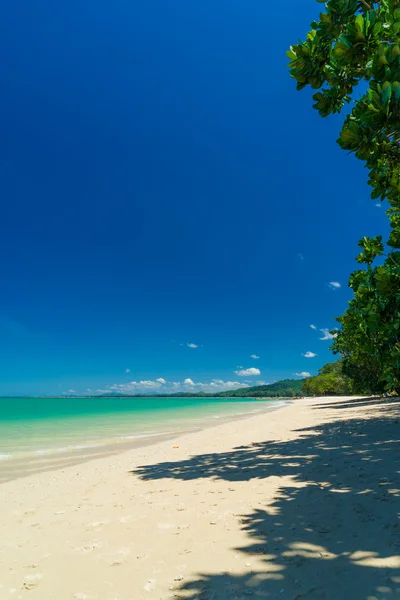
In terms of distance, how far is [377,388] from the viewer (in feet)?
110

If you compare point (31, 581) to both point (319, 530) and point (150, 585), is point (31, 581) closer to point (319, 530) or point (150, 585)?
point (150, 585)

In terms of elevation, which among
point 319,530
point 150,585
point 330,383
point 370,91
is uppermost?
point 370,91

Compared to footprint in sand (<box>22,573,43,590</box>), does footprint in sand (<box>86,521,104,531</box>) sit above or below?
below

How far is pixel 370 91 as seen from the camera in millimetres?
4113

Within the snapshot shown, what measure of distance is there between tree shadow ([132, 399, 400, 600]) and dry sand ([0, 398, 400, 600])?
2 cm

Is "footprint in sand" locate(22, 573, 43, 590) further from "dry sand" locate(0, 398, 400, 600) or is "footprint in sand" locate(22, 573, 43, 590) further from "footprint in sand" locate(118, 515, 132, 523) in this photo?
"footprint in sand" locate(118, 515, 132, 523)

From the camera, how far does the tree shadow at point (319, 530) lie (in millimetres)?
3293

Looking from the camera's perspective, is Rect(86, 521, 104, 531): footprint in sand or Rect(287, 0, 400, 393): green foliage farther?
Rect(86, 521, 104, 531): footprint in sand

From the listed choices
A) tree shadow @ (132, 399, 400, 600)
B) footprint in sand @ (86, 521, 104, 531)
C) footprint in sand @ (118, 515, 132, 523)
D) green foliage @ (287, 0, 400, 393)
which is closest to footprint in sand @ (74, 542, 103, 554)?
footprint in sand @ (86, 521, 104, 531)

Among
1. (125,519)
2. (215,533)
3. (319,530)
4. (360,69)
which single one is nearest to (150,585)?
(215,533)

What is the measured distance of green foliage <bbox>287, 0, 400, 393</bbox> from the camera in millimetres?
4227

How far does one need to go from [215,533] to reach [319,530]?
1424 mm

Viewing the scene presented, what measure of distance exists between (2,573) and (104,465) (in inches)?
289

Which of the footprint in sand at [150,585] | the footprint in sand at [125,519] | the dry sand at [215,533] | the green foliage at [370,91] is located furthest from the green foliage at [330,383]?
the footprint in sand at [150,585]
